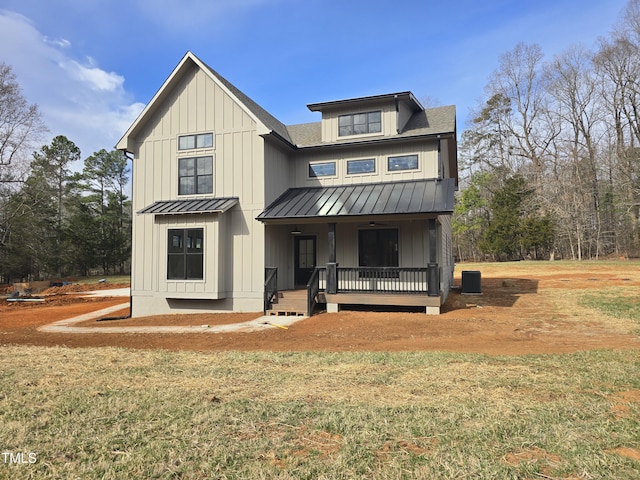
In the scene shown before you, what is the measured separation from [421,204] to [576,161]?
31505 mm

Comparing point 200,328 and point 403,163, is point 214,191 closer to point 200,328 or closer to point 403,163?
point 200,328

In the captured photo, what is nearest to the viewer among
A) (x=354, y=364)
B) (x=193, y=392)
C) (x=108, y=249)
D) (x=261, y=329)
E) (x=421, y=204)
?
(x=193, y=392)

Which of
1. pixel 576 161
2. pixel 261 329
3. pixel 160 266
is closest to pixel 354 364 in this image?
pixel 261 329

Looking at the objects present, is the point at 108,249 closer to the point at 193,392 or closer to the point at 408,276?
the point at 408,276

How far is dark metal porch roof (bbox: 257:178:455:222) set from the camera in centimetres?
1195

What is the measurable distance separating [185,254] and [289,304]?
4060mm

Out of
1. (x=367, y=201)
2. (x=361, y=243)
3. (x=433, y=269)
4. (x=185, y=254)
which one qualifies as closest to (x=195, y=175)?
(x=185, y=254)

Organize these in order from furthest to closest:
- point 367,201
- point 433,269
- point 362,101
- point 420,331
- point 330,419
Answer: point 362,101 → point 367,201 → point 433,269 → point 420,331 → point 330,419

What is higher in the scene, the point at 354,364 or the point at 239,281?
the point at 239,281

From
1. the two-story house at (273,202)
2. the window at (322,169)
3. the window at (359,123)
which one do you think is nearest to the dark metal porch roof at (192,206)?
the two-story house at (273,202)

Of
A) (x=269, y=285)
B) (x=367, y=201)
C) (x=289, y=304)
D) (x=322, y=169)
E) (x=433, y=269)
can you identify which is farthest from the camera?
(x=322, y=169)

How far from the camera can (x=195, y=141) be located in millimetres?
14055

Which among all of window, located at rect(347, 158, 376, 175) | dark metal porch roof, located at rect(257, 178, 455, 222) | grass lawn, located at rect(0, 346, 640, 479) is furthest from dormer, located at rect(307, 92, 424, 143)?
grass lawn, located at rect(0, 346, 640, 479)

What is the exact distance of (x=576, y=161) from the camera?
3531 centimetres
